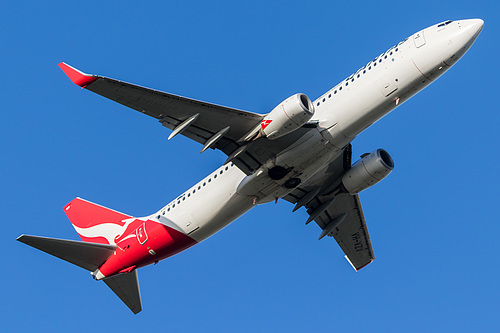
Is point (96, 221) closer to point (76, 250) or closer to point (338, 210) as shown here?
point (76, 250)

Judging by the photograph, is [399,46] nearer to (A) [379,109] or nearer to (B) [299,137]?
(A) [379,109]

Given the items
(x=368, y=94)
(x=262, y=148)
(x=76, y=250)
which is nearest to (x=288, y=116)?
(x=262, y=148)

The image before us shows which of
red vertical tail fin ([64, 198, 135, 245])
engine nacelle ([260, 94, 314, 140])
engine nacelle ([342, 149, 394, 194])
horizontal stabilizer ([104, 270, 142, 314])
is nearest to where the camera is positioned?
engine nacelle ([260, 94, 314, 140])

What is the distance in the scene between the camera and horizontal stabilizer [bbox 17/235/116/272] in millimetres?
38500

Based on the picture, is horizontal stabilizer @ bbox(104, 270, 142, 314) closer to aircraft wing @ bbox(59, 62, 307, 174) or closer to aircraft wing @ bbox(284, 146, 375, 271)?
aircraft wing @ bbox(284, 146, 375, 271)

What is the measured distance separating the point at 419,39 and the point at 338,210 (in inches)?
527

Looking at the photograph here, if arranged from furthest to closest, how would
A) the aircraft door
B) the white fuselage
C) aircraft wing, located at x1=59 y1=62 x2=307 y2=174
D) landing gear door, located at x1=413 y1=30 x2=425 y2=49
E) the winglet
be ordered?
landing gear door, located at x1=413 y1=30 x2=425 y2=49, the aircraft door, the white fuselage, aircraft wing, located at x1=59 y1=62 x2=307 y2=174, the winglet

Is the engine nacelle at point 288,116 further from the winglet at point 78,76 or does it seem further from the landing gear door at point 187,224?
the winglet at point 78,76

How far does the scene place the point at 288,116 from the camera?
33.9 m

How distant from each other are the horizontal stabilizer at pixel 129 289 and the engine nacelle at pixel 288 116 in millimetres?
13928

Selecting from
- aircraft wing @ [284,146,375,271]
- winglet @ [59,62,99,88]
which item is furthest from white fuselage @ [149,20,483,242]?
winglet @ [59,62,99,88]

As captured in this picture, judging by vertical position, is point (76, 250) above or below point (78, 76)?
below

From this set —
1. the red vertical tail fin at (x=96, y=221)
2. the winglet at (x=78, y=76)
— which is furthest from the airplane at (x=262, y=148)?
the red vertical tail fin at (x=96, y=221)

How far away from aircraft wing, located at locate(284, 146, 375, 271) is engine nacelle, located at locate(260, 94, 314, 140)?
23.8 ft
